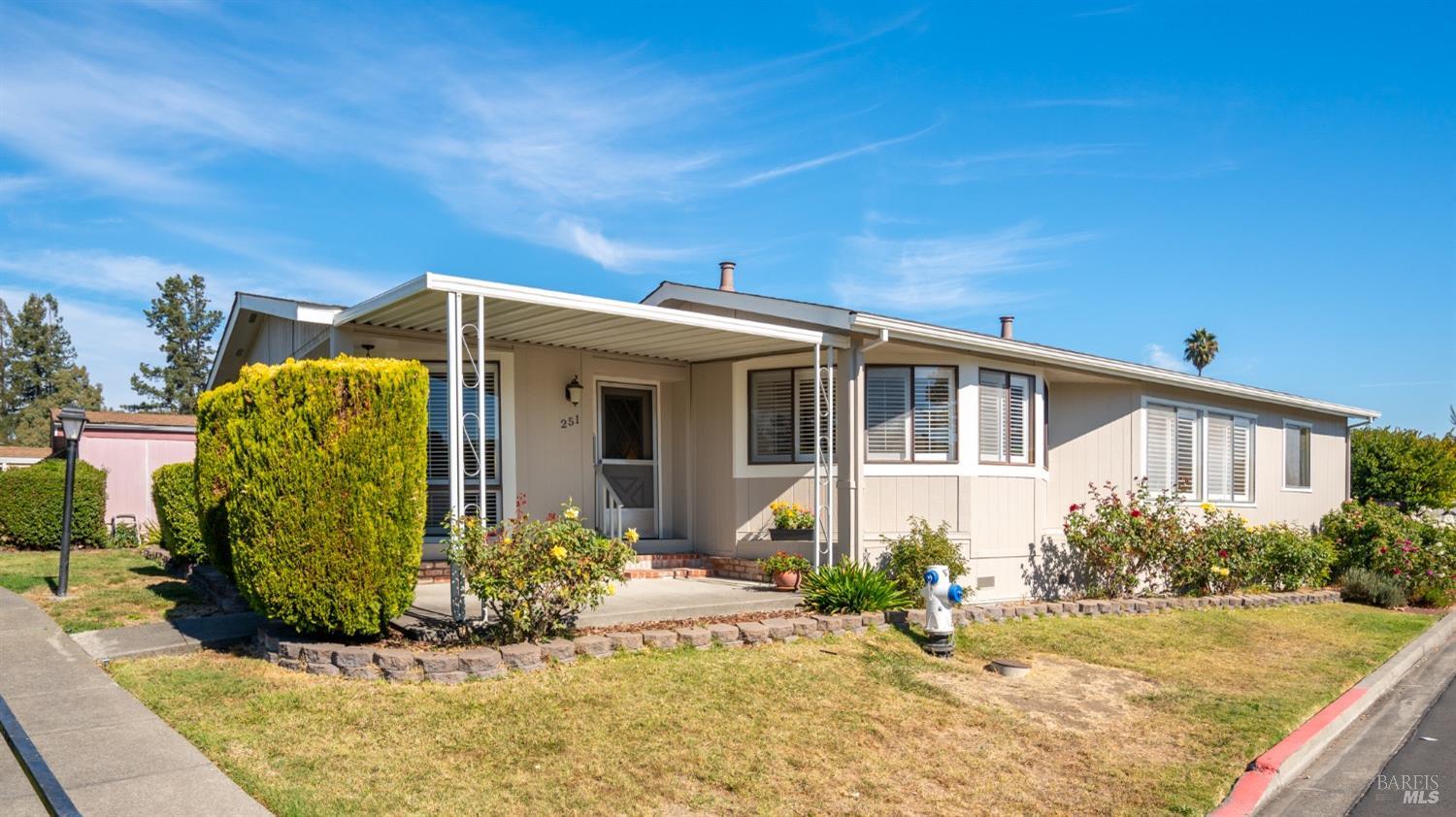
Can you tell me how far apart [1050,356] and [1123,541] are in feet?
8.09

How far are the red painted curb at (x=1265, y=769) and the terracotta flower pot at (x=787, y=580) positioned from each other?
4.58 meters

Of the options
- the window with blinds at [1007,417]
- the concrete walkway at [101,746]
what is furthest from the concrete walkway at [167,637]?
the window with blinds at [1007,417]

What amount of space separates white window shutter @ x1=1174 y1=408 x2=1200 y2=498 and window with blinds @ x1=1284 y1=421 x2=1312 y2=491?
361 cm

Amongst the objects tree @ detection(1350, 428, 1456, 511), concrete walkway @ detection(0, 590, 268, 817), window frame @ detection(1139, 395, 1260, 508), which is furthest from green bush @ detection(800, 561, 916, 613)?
tree @ detection(1350, 428, 1456, 511)

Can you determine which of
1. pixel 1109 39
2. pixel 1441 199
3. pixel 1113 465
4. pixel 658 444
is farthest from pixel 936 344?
pixel 1441 199

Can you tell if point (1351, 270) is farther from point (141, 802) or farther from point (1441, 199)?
point (141, 802)

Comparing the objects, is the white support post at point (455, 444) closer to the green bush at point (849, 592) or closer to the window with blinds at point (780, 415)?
the green bush at point (849, 592)

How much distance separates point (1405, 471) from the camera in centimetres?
2191

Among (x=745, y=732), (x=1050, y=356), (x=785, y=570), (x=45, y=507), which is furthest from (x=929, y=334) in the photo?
(x=45, y=507)

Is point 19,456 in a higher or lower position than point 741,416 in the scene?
lower

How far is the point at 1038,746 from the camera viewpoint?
6113 millimetres

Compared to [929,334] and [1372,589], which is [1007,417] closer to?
[929,334]

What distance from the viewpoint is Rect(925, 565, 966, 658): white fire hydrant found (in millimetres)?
8188

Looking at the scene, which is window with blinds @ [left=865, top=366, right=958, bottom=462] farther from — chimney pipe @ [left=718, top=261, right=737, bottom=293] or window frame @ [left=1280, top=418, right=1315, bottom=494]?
window frame @ [left=1280, top=418, right=1315, bottom=494]
